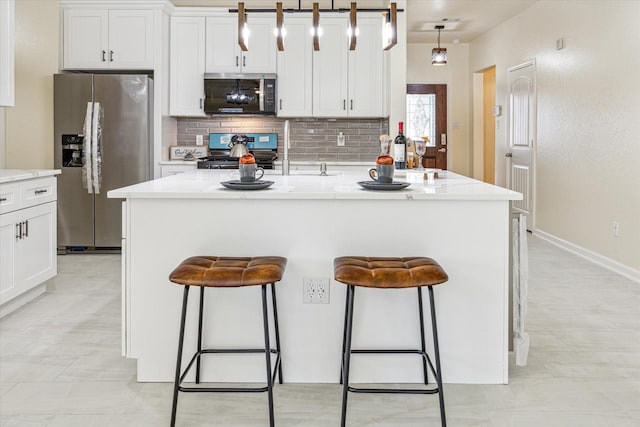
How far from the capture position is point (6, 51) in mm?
3756

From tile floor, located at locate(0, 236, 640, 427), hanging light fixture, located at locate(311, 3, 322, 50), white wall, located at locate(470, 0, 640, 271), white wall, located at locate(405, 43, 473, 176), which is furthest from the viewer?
white wall, located at locate(405, 43, 473, 176)

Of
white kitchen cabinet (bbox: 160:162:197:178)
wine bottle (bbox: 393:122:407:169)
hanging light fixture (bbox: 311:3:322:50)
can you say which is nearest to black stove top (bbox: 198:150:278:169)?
white kitchen cabinet (bbox: 160:162:197:178)

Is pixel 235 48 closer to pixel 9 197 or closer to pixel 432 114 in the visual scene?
pixel 9 197

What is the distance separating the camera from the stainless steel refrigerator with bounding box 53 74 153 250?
18.2ft

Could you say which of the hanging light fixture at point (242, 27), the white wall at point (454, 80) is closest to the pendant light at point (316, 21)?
the hanging light fixture at point (242, 27)

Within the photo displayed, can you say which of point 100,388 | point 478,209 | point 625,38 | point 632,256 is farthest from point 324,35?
point 100,388

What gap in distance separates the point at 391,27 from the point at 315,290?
5.86 feet

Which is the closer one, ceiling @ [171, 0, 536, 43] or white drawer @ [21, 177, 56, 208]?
white drawer @ [21, 177, 56, 208]

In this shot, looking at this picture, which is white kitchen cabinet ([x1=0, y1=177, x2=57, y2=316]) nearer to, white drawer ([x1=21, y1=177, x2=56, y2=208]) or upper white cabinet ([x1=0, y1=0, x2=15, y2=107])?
white drawer ([x1=21, y1=177, x2=56, y2=208])

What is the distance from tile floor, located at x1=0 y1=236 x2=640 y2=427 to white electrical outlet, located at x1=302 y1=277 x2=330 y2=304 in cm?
38

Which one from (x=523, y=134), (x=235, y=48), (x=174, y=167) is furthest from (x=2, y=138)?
(x=523, y=134)

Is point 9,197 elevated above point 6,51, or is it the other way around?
point 6,51

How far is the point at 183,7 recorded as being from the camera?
6246mm

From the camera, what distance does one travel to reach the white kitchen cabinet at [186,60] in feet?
19.9
